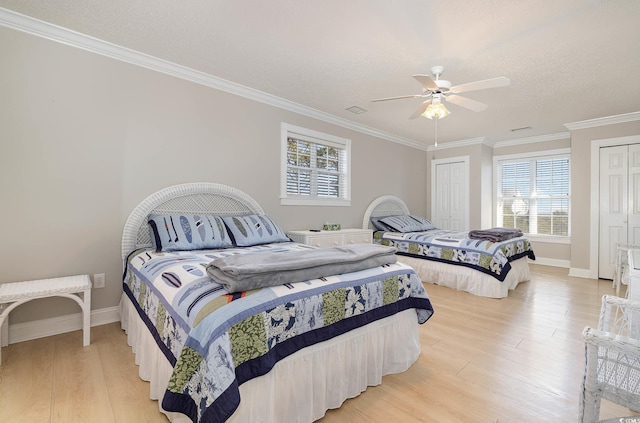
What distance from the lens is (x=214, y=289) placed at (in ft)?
4.61

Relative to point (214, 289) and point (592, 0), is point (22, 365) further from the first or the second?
point (592, 0)

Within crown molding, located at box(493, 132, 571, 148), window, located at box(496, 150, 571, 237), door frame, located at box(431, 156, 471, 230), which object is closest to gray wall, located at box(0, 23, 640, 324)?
door frame, located at box(431, 156, 471, 230)

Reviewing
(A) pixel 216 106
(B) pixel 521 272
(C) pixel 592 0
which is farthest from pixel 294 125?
(B) pixel 521 272

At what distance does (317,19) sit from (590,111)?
4.34 m

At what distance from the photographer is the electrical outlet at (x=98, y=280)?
8.61ft

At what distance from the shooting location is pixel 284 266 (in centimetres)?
151

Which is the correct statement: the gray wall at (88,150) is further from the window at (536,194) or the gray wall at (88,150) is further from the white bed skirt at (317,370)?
the window at (536,194)

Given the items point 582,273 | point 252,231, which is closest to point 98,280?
point 252,231

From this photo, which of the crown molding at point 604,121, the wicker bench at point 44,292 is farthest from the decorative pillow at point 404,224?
the wicker bench at point 44,292

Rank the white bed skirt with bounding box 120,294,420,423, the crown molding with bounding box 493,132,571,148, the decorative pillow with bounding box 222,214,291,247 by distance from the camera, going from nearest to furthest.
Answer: the white bed skirt with bounding box 120,294,420,423
the decorative pillow with bounding box 222,214,291,247
the crown molding with bounding box 493,132,571,148

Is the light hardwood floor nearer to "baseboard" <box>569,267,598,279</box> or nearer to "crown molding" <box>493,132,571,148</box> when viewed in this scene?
"baseboard" <box>569,267,598,279</box>

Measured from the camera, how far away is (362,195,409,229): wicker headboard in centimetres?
506

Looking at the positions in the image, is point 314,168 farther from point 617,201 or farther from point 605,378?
point 617,201

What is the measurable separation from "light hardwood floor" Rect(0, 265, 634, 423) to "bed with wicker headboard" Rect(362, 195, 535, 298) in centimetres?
76
